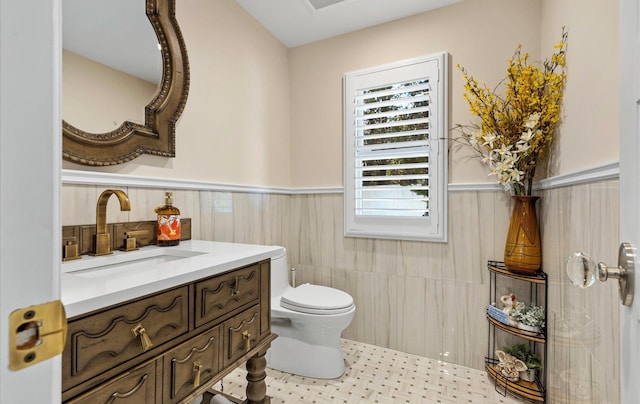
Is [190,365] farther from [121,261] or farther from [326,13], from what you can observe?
[326,13]

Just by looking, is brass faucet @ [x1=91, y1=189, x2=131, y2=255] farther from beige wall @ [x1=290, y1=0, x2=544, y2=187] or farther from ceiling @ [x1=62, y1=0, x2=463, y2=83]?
beige wall @ [x1=290, y1=0, x2=544, y2=187]

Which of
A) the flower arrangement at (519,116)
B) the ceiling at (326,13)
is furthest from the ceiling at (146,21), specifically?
the flower arrangement at (519,116)

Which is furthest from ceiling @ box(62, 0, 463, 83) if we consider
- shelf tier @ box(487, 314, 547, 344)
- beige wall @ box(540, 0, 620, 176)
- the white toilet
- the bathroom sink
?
shelf tier @ box(487, 314, 547, 344)

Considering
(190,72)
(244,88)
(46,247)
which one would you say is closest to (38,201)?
(46,247)

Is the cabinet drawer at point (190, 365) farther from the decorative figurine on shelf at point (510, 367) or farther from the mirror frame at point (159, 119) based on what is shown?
the decorative figurine on shelf at point (510, 367)

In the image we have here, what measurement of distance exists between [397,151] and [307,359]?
1532 mm

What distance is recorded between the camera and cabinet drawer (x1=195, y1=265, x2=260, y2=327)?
3.18 feet

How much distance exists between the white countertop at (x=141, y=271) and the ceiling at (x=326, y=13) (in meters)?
1.70

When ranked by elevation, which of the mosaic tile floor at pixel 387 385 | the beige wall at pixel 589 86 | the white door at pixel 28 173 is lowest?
the mosaic tile floor at pixel 387 385

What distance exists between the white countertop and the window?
117 centimetres

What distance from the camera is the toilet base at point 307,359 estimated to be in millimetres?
1861

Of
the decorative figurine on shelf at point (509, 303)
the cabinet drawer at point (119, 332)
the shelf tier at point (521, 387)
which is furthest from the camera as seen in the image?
the decorative figurine on shelf at point (509, 303)

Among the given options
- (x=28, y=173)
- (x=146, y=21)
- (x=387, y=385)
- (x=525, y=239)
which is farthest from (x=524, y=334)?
(x=146, y=21)

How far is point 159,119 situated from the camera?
150 cm
